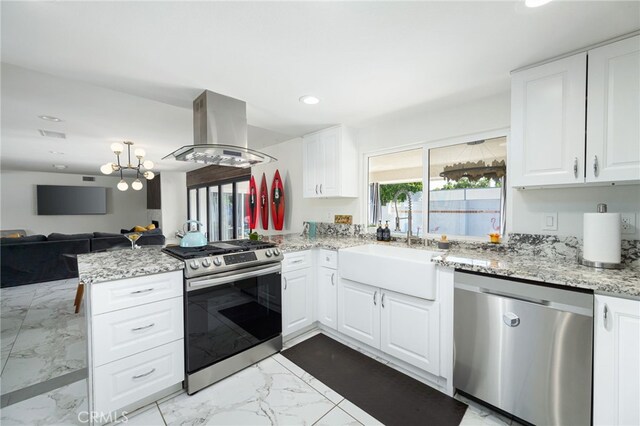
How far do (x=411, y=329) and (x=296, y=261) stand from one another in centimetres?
118

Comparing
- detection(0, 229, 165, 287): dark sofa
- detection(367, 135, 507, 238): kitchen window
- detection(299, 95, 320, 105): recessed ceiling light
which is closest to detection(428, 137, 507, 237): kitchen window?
detection(367, 135, 507, 238): kitchen window

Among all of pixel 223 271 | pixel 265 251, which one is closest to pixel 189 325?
pixel 223 271

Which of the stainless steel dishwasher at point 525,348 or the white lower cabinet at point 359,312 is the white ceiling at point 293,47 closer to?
the stainless steel dishwasher at point 525,348

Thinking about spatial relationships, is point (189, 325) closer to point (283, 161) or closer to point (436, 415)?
point (436, 415)

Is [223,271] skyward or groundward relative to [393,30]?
groundward

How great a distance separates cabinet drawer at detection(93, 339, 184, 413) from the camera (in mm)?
1490

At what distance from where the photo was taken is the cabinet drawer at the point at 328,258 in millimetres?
2547

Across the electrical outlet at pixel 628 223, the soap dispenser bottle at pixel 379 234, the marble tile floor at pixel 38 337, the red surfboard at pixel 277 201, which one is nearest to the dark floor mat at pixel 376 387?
the soap dispenser bottle at pixel 379 234

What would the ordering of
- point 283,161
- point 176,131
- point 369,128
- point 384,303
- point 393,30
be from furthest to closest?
point 283,161 → point 176,131 → point 369,128 → point 384,303 → point 393,30

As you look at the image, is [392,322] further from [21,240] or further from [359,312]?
[21,240]

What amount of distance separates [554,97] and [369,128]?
1766mm

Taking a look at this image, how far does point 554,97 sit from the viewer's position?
167cm

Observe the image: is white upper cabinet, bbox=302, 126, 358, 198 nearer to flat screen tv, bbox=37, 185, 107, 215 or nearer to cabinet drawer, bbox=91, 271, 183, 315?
cabinet drawer, bbox=91, 271, 183, 315

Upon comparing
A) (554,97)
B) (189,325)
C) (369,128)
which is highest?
(369,128)
